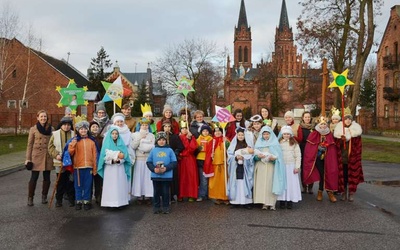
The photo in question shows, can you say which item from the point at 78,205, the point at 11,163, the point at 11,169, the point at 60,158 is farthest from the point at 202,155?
the point at 11,163

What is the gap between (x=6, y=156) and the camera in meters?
19.1

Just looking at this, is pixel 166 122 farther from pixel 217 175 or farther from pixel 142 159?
pixel 217 175

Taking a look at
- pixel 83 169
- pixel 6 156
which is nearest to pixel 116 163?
pixel 83 169

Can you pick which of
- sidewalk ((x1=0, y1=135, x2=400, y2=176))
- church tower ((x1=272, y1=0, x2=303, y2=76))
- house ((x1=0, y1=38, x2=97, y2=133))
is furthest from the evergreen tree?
church tower ((x1=272, y1=0, x2=303, y2=76))

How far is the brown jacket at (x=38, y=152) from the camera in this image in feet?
27.9

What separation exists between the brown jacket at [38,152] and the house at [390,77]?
125 feet

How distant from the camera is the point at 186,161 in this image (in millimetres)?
9047

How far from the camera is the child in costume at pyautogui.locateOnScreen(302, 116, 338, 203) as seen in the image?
29.8 feet

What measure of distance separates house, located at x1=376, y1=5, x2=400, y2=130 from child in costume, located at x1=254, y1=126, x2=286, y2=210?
35853 millimetres

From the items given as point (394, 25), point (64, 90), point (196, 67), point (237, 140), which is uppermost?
point (394, 25)

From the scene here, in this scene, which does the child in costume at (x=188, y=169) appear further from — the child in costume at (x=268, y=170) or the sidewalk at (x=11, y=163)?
the sidewalk at (x=11, y=163)

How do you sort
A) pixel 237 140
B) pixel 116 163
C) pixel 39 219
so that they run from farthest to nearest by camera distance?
pixel 237 140
pixel 116 163
pixel 39 219

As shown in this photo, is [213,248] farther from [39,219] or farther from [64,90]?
[64,90]

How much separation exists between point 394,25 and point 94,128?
43541 millimetres
